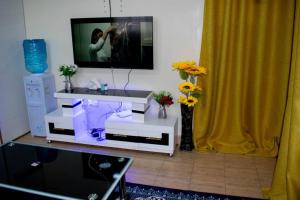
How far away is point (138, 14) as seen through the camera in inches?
124

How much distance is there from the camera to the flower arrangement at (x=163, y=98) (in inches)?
119

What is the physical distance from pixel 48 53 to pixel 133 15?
1389 mm

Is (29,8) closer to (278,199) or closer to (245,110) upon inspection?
(245,110)

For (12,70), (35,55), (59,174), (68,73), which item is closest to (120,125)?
(68,73)

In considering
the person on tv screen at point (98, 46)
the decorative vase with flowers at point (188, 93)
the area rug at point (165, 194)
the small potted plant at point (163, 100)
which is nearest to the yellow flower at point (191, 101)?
the decorative vase with flowers at point (188, 93)

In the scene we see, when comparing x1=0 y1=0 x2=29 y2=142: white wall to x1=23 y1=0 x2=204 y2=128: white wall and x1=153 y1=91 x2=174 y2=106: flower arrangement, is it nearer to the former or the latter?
x1=23 y1=0 x2=204 y2=128: white wall

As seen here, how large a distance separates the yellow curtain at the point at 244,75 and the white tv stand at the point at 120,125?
0.49m

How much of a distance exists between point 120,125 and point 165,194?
41.9 inches

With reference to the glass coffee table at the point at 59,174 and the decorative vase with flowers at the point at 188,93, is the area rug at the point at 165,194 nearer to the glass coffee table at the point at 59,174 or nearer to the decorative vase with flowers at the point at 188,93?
the glass coffee table at the point at 59,174

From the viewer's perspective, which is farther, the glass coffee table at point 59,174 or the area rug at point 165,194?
the area rug at point 165,194

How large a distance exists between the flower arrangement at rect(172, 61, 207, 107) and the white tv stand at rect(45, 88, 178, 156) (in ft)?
1.12

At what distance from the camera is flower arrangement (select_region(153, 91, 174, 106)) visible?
9.95 ft

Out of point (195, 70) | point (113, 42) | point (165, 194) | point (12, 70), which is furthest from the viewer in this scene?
point (12, 70)

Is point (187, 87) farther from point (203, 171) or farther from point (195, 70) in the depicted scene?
point (203, 171)
